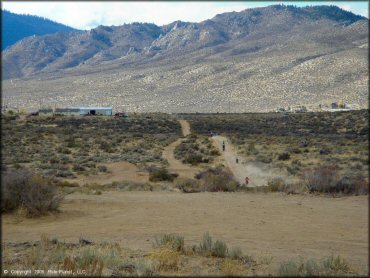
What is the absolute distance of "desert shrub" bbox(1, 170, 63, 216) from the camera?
16.5 m

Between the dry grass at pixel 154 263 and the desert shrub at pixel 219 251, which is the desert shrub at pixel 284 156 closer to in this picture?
the dry grass at pixel 154 263

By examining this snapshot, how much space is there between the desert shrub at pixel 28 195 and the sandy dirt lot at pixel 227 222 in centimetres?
52

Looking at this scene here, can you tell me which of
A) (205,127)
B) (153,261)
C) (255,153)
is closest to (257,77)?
(205,127)

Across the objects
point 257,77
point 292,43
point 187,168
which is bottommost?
point 187,168

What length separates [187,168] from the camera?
115 feet

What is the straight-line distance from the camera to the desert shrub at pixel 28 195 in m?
16.5

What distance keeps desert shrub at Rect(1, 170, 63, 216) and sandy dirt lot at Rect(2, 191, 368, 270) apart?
0.52 meters

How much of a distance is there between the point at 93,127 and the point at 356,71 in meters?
72.9

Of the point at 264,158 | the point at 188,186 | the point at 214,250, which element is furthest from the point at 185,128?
the point at 214,250

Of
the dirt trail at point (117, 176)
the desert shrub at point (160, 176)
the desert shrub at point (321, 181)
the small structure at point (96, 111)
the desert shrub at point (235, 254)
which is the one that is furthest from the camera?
the small structure at point (96, 111)

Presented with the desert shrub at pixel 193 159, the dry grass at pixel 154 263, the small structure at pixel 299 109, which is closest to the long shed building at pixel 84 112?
the small structure at pixel 299 109

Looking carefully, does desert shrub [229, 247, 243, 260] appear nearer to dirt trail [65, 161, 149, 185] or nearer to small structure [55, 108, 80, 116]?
dirt trail [65, 161, 149, 185]

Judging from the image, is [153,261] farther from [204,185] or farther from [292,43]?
[292,43]

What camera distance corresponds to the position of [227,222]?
51.1ft
